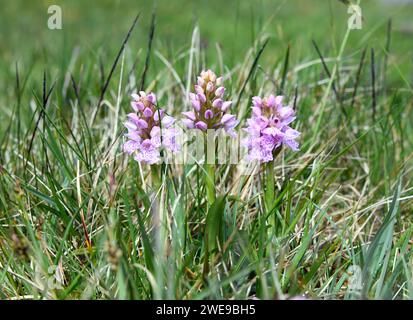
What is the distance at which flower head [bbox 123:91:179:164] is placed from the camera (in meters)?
2.02

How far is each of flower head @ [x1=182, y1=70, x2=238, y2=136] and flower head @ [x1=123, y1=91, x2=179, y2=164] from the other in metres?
0.10

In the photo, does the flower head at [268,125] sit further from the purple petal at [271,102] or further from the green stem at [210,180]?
the green stem at [210,180]

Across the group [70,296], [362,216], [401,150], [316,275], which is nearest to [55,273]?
[70,296]

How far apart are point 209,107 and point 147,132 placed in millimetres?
216

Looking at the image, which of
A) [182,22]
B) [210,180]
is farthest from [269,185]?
[182,22]

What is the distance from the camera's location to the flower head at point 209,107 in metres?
1.98

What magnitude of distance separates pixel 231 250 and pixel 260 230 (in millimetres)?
121

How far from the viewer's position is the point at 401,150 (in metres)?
3.02

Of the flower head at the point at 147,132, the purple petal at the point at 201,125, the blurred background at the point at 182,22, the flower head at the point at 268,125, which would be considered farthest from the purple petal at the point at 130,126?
the blurred background at the point at 182,22

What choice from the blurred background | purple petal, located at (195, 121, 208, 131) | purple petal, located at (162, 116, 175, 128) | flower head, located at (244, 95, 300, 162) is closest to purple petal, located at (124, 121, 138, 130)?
purple petal, located at (162, 116, 175, 128)

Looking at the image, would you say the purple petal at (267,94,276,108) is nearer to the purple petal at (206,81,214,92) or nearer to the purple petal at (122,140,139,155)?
the purple petal at (206,81,214,92)

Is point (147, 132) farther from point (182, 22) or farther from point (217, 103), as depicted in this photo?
point (182, 22)

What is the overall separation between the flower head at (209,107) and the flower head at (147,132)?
98mm
